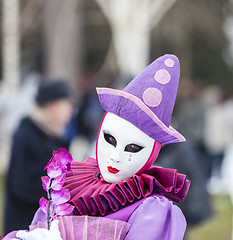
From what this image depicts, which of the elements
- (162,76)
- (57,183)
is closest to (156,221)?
(57,183)

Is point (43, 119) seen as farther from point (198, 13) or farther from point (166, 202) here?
point (198, 13)

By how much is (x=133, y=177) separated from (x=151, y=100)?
12.0 inches

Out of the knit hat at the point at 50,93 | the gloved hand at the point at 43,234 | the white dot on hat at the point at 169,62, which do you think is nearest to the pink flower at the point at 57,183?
the gloved hand at the point at 43,234

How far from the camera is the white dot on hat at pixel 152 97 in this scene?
2.17 m

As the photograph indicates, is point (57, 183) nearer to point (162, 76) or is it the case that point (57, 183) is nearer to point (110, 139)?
point (110, 139)

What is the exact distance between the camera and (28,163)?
3920 millimetres

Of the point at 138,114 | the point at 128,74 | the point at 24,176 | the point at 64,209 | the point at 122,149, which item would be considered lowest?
the point at 24,176

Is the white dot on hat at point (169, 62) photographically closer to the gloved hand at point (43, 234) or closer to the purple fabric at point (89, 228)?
the purple fabric at point (89, 228)

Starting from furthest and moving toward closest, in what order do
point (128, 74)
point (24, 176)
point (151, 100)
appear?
point (128, 74)
point (24, 176)
point (151, 100)

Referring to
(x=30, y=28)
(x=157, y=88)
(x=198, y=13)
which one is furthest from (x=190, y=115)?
(x=30, y=28)

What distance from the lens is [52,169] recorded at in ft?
6.28

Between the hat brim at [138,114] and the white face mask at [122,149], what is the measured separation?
0.09 ft

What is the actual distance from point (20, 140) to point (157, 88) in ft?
6.43

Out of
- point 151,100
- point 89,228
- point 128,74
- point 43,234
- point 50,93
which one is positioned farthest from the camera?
point 128,74
